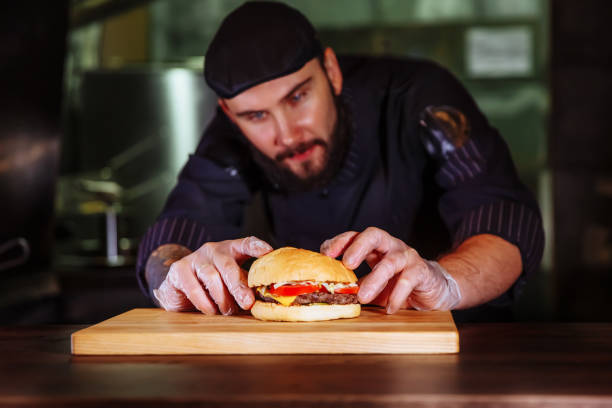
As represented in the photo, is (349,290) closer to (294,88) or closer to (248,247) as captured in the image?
(248,247)

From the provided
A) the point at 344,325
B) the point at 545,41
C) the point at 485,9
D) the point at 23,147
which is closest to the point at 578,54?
the point at 545,41

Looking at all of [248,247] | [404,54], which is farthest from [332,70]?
[404,54]

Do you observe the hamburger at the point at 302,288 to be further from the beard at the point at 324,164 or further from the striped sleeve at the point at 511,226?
the beard at the point at 324,164

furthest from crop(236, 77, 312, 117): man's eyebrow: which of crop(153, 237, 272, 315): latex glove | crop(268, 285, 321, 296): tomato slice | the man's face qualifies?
crop(268, 285, 321, 296): tomato slice

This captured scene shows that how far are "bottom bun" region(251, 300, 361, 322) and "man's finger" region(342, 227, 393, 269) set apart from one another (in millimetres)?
87

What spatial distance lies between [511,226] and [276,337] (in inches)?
29.4

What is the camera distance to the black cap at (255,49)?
1.65m

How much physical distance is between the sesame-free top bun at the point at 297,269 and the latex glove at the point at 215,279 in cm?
3

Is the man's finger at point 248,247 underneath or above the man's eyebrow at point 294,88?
underneath

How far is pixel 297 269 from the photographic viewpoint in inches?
51.7

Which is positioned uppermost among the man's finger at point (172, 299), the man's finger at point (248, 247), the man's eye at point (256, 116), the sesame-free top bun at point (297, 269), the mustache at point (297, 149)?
the man's eye at point (256, 116)

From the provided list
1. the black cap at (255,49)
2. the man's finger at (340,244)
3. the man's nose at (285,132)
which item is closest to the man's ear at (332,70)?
the black cap at (255,49)

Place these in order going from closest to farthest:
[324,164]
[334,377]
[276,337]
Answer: [334,377]
[276,337]
[324,164]

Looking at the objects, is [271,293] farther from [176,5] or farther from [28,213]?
[176,5]
